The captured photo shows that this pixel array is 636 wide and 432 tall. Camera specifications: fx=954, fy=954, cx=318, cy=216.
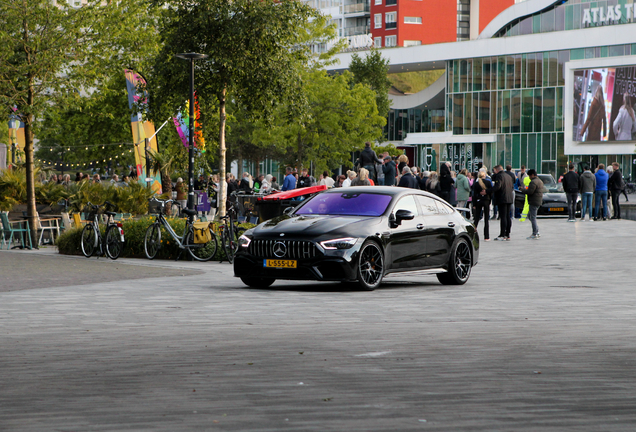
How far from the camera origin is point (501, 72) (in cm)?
7312

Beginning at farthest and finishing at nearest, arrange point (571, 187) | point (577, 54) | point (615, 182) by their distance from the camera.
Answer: point (577, 54) → point (615, 182) → point (571, 187)

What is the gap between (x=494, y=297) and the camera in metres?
12.4

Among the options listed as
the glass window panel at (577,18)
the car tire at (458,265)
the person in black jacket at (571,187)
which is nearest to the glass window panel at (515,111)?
the glass window panel at (577,18)

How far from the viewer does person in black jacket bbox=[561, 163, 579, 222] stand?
31.7m

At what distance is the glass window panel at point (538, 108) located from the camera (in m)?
70.5

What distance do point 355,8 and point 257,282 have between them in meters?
104

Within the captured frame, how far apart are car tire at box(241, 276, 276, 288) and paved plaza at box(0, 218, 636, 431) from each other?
0.13 metres

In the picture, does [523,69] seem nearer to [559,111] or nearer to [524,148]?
[559,111]

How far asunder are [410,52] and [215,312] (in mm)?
72808

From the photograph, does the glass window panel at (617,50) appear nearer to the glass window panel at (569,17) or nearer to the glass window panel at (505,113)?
the glass window panel at (569,17)

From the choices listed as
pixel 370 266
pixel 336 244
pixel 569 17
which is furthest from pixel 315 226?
pixel 569 17

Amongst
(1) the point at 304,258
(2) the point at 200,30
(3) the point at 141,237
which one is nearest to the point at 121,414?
(1) the point at 304,258

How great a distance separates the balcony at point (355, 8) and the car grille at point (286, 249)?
10272 centimetres

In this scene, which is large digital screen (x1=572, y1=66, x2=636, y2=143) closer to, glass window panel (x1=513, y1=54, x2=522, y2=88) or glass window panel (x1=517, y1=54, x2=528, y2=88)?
glass window panel (x1=517, y1=54, x2=528, y2=88)
